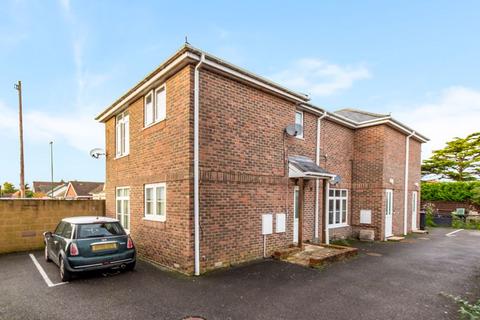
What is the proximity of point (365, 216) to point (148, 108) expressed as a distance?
35.3ft

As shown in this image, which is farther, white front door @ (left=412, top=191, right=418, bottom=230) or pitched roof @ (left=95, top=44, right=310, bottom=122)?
white front door @ (left=412, top=191, right=418, bottom=230)

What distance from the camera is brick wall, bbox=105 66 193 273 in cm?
645

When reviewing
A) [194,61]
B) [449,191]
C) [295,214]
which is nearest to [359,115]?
[295,214]

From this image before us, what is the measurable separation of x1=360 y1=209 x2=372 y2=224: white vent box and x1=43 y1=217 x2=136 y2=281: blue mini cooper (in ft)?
33.9

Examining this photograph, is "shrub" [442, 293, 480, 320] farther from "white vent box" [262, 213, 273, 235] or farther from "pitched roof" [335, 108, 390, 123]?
"pitched roof" [335, 108, 390, 123]

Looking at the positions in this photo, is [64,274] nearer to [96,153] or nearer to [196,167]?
[196,167]

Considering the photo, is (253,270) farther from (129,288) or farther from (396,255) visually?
(396,255)

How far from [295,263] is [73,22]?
410 inches

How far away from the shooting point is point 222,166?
704 centimetres

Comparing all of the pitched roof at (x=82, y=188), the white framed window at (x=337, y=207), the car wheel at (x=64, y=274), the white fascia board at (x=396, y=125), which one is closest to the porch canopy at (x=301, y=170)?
the white framed window at (x=337, y=207)

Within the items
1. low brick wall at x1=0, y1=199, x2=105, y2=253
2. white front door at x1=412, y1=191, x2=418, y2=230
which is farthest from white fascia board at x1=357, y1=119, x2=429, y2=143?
low brick wall at x1=0, y1=199, x2=105, y2=253

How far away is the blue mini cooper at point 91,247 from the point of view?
5801mm

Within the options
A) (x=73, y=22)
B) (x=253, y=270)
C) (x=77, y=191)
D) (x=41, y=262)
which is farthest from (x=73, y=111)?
(x=77, y=191)

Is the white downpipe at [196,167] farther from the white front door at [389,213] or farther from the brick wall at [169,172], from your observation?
the white front door at [389,213]
